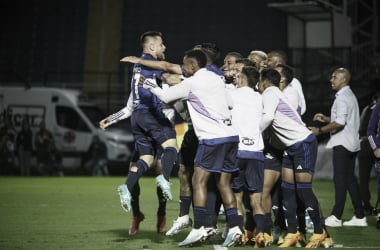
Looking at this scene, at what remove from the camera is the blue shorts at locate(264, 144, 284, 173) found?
409 inches

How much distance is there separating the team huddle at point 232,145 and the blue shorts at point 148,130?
0.01m

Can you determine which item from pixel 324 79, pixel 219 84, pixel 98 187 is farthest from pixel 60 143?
pixel 219 84

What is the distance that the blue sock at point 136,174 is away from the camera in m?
10.5

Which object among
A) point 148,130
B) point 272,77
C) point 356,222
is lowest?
point 356,222

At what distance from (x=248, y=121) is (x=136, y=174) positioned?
1.63 m

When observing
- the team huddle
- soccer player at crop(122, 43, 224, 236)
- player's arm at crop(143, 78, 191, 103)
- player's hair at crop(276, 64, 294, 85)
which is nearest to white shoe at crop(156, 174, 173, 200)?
the team huddle

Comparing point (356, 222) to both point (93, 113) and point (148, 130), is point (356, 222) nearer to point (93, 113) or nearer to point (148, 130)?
point (148, 130)

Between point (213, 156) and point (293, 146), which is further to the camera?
point (293, 146)

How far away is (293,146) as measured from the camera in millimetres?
9992

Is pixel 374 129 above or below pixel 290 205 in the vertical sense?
above

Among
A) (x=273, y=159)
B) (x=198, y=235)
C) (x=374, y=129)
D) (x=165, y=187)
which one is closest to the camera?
(x=198, y=235)

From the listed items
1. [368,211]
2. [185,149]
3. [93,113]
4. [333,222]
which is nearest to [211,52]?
[185,149]

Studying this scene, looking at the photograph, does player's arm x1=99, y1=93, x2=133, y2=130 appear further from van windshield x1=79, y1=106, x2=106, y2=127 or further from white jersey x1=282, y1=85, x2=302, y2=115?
van windshield x1=79, y1=106, x2=106, y2=127

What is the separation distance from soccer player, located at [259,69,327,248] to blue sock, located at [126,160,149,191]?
1.74 meters
